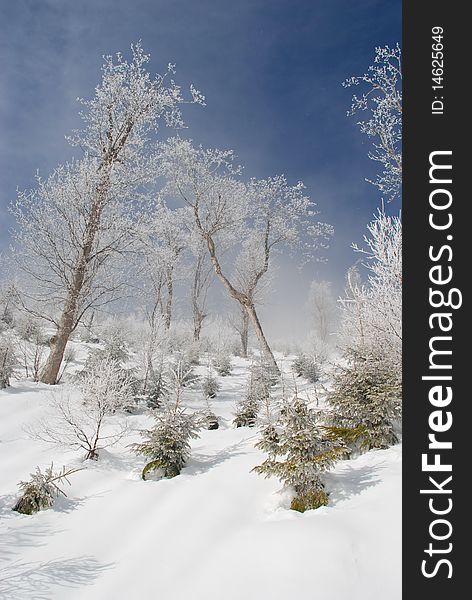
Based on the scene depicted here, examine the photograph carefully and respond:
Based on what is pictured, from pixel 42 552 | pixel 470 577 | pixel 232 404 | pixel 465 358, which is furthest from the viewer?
pixel 232 404

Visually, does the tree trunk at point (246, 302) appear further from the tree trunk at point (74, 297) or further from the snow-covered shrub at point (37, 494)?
the snow-covered shrub at point (37, 494)

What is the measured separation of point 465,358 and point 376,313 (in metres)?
5.01

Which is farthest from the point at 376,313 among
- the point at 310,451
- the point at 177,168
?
the point at 177,168

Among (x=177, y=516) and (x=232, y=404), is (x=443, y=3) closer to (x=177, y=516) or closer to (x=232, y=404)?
(x=177, y=516)

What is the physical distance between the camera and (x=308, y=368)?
1375 centimetres

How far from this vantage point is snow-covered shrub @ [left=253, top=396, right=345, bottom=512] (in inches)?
150

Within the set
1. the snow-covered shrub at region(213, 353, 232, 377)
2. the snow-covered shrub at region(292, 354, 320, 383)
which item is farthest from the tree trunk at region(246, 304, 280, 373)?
the snow-covered shrub at region(213, 353, 232, 377)

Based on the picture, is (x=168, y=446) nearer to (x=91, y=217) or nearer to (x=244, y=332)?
(x=91, y=217)

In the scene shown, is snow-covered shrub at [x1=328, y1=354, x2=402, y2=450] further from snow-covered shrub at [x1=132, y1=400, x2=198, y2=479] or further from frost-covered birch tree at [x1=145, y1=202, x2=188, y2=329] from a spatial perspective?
frost-covered birch tree at [x1=145, y1=202, x2=188, y2=329]

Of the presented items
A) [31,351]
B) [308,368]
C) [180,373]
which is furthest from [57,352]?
[308,368]

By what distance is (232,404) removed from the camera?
10.5 meters

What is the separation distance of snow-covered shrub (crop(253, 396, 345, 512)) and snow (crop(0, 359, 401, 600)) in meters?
0.18

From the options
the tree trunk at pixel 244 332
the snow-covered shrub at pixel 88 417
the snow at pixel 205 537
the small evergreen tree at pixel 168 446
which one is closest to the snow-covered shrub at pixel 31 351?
the snow-covered shrub at pixel 88 417

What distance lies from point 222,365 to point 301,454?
37.8 ft
